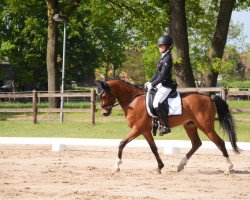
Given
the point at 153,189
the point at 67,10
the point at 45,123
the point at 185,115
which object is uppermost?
the point at 67,10

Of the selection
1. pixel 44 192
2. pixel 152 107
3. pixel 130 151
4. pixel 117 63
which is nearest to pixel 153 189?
pixel 44 192

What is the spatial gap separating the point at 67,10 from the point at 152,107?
22.2 m

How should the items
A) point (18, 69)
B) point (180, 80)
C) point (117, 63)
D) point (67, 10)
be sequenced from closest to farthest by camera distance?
1. point (180, 80)
2. point (67, 10)
3. point (18, 69)
4. point (117, 63)

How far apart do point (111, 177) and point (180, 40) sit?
561 inches

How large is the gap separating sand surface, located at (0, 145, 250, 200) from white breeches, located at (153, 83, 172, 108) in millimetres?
1278

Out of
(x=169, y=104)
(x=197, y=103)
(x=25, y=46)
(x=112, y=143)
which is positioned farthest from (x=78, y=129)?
(x=25, y=46)

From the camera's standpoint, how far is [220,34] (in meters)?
24.5

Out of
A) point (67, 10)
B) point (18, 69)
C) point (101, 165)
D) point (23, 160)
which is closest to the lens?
point (101, 165)

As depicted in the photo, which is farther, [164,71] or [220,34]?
[220,34]

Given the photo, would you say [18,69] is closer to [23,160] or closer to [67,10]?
[67,10]

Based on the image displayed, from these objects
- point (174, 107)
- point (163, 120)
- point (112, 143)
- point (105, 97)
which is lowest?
point (112, 143)

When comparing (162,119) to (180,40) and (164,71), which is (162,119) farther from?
(180,40)

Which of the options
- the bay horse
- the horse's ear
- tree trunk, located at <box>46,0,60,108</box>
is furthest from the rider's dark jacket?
tree trunk, located at <box>46,0,60,108</box>

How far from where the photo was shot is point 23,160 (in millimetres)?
12773
